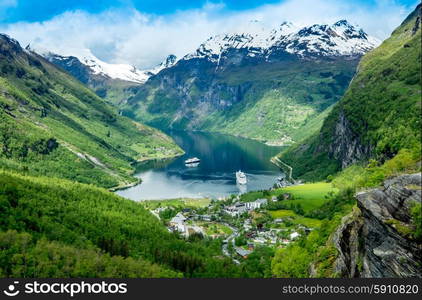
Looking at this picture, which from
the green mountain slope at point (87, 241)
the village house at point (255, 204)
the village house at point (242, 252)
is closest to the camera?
the green mountain slope at point (87, 241)

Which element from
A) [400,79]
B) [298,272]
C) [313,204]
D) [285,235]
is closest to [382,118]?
[400,79]

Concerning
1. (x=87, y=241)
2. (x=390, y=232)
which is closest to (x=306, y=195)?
(x=87, y=241)

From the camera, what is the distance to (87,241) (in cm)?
8175

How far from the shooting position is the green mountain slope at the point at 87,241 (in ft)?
188

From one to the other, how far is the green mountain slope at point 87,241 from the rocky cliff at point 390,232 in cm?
3571

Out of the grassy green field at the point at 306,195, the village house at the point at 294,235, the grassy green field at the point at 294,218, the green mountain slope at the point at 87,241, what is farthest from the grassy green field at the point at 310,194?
the green mountain slope at the point at 87,241

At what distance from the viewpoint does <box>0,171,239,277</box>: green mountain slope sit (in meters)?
57.4

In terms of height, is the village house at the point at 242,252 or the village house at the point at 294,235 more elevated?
the village house at the point at 294,235

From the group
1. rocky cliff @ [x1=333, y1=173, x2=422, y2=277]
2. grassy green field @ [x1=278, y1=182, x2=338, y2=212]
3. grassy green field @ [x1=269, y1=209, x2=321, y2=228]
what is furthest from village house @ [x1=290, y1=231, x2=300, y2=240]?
rocky cliff @ [x1=333, y1=173, x2=422, y2=277]

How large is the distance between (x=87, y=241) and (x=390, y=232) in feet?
208

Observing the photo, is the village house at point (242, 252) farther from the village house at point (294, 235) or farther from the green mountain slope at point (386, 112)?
the green mountain slope at point (386, 112)

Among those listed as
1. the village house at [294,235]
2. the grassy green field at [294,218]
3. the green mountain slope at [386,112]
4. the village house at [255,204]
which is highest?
the green mountain slope at [386,112]

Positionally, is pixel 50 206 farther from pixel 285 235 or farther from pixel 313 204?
pixel 313 204

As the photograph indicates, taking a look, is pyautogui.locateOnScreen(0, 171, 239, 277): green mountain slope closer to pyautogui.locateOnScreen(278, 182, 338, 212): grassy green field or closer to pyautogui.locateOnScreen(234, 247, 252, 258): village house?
pyautogui.locateOnScreen(234, 247, 252, 258): village house
